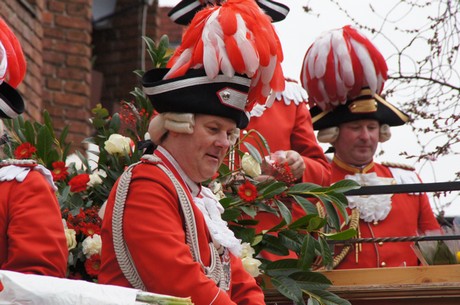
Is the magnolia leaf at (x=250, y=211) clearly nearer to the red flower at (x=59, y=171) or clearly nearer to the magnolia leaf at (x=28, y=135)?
the red flower at (x=59, y=171)

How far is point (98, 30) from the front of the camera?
12.7 metres

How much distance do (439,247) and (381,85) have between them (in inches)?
49.0

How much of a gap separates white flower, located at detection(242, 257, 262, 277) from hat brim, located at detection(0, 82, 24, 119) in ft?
3.65

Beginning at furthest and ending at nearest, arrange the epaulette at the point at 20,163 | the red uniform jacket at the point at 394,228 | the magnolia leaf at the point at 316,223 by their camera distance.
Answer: the red uniform jacket at the point at 394,228
the magnolia leaf at the point at 316,223
the epaulette at the point at 20,163

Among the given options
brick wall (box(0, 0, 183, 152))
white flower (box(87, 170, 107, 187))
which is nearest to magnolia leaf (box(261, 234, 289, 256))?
white flower (box(87, 170, 107, 187))

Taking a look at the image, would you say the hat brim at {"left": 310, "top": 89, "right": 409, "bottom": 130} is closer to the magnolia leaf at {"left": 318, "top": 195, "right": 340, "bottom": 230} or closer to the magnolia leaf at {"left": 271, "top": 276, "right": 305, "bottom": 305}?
the magnolia leaf at {"left": 318, "top": 195, "right": 340, "bottom": 230}

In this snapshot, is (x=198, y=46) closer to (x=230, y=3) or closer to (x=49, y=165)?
(x=230, y=3)

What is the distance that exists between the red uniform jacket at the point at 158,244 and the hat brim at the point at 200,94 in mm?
264

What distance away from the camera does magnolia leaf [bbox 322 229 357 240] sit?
223 inches

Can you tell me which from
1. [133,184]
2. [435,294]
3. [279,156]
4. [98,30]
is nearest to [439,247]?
[435,294]

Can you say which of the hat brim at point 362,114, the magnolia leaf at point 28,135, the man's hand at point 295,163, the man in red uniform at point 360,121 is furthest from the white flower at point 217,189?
the hat brim at point 362,114

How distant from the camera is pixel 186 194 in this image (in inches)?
189

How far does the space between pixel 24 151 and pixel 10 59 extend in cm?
64

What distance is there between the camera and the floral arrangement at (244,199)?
18.4 feet
